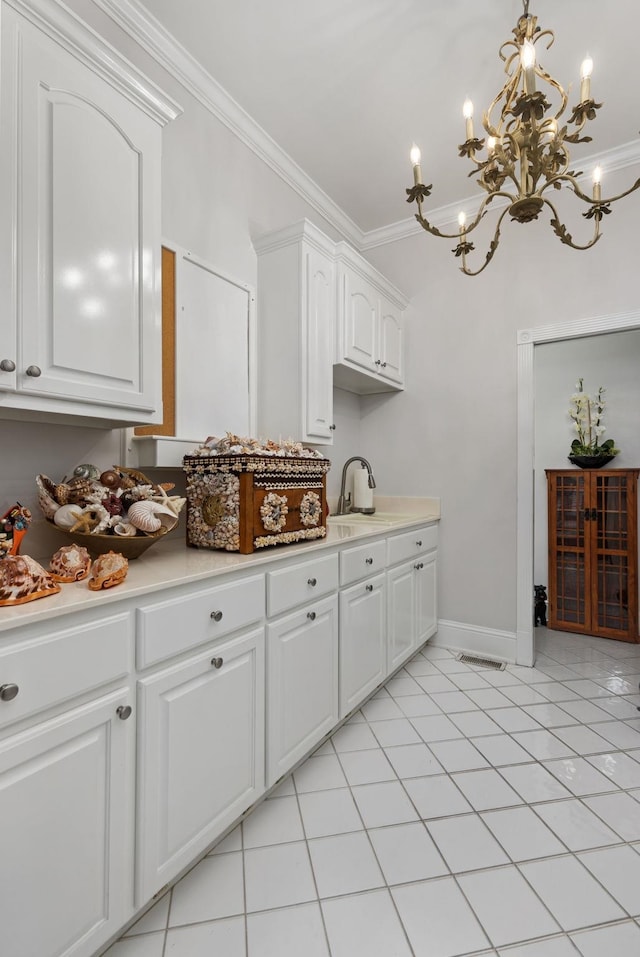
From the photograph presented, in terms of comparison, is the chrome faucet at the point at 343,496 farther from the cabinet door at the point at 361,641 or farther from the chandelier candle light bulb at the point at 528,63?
the chandelier candle light bulb at the point at 528,63

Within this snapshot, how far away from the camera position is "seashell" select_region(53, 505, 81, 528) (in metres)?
1.28

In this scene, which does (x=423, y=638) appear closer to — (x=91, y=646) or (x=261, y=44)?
(x=91, y=646)

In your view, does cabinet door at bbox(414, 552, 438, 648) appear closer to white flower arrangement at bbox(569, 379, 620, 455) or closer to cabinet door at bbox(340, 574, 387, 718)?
cabinet door at bbox(340, 574, 387, 718)

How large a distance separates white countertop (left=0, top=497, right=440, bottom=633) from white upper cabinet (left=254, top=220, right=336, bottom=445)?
2.00 ft

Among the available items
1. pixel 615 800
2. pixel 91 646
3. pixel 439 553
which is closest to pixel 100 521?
pixel 91 646

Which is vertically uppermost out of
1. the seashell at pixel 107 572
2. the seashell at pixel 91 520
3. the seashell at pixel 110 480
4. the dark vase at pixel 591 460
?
the dark vase at pixel 591 460

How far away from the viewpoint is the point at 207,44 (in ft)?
6.27

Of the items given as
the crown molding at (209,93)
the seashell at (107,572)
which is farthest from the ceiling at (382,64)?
the seashell at (107,572)

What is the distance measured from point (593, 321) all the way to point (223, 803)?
2.90 metres

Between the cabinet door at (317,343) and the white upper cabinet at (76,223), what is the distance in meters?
0.93

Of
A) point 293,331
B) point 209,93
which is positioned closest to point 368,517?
point 293,331

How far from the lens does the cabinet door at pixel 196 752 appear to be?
3.67 feet

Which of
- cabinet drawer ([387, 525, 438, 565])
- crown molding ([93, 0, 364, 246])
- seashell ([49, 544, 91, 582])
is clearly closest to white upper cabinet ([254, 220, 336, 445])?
crown molding ([93, 0, 364, 246])

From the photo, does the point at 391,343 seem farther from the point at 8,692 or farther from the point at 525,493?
the point at 8,692
